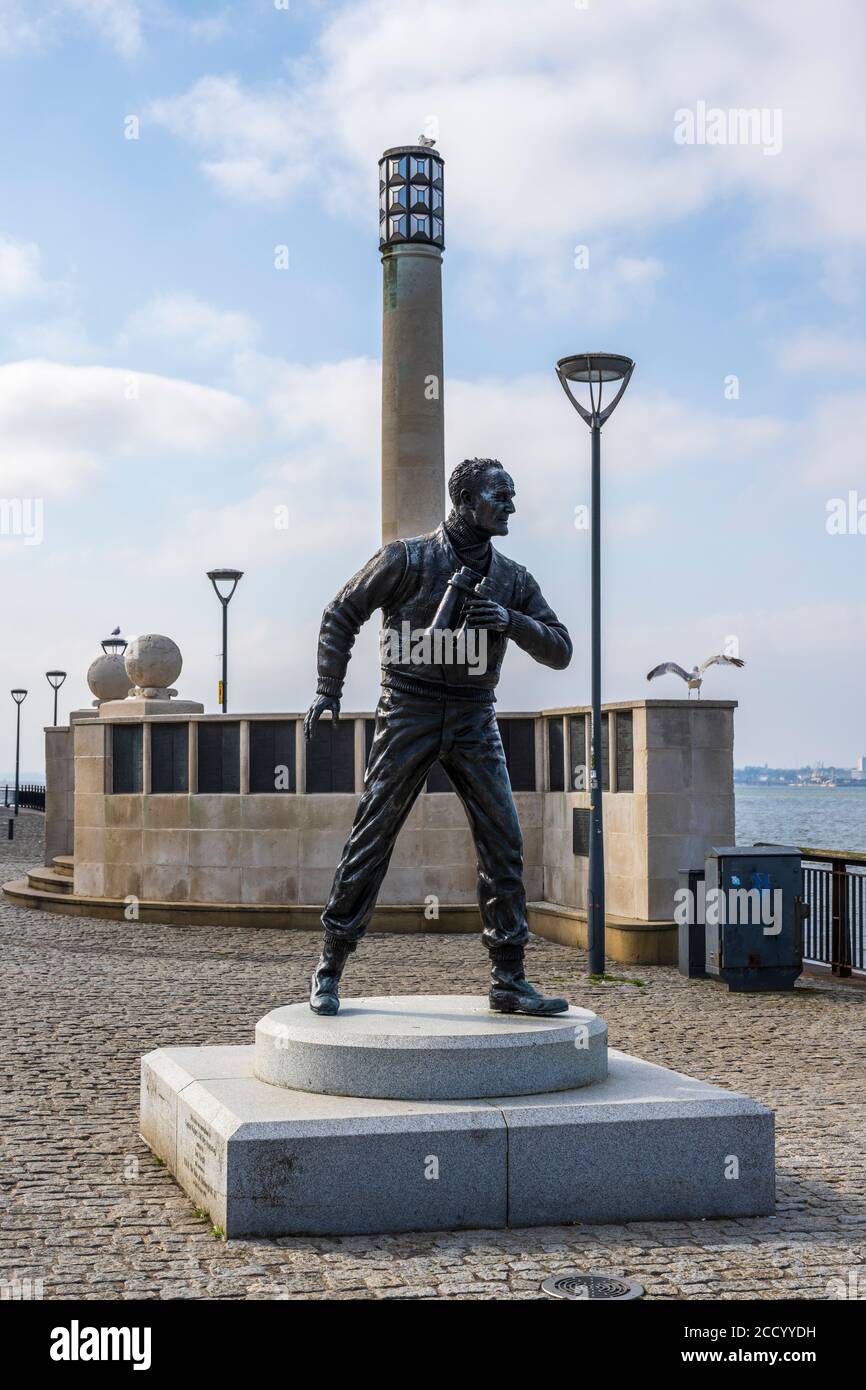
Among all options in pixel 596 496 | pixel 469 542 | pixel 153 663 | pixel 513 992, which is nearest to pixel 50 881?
pixel 153 663

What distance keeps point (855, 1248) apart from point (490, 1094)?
1590mm

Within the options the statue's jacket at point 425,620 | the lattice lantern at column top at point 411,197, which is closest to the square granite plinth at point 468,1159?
the statue's jacket at point 425,620

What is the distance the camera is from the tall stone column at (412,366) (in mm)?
24125

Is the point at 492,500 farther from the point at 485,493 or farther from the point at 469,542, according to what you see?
the point at 469,542

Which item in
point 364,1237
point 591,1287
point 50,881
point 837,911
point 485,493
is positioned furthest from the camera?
point 50,881

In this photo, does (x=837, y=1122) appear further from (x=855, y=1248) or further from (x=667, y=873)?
(x=667, y=873)

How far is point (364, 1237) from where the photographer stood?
6.19 m

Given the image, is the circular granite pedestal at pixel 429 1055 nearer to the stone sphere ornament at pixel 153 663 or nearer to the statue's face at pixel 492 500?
the statue's face at pixel 492 500

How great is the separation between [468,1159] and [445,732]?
199 cm

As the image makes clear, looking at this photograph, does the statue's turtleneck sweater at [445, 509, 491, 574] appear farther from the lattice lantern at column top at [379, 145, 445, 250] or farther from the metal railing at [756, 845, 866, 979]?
the lattice lantern at column top at [379, 145, 445, 250]

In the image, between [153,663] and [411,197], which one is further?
[411,197]

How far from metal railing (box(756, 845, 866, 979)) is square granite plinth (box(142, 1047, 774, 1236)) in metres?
7.70

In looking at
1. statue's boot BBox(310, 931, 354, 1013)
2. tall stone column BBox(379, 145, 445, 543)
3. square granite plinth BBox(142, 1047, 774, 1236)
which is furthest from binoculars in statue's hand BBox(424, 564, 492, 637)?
tall stone column BBox(379, 145, 445, 543)
